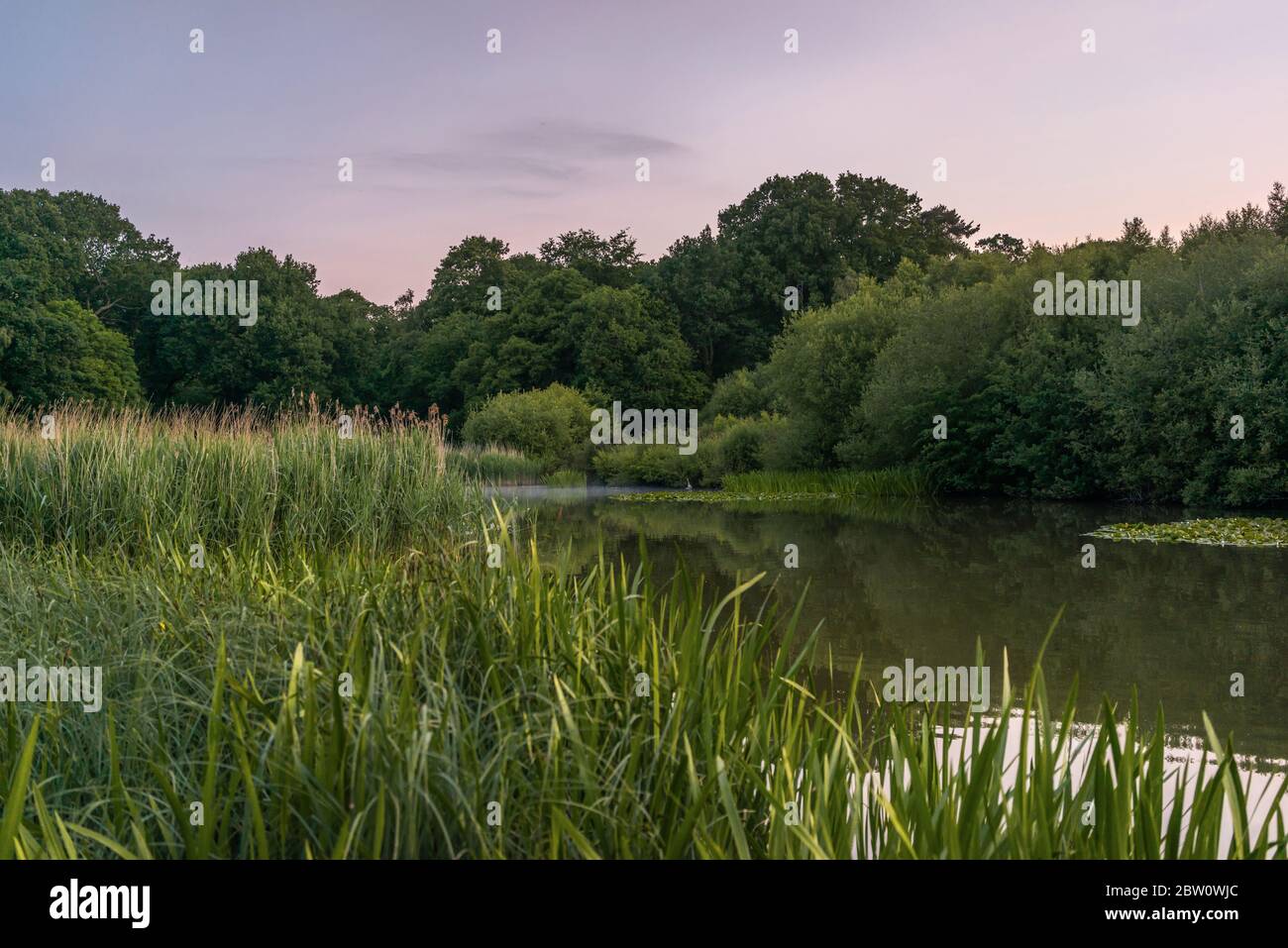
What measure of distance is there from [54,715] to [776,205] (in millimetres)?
53119

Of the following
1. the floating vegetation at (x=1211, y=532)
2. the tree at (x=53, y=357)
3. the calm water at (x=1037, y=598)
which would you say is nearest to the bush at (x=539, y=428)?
the tree at (x=53, y=357)

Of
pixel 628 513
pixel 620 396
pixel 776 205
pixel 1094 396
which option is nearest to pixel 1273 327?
pixel 1094 396

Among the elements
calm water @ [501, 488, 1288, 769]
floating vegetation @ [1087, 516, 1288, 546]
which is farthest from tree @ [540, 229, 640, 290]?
floating vegetation @ [1087, 516, 1288, 546]

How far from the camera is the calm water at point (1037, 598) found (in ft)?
23.6

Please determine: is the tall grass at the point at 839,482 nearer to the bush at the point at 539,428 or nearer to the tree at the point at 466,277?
the bush at the point at 539,428

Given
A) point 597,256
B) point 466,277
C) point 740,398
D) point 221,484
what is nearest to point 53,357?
point 466,277

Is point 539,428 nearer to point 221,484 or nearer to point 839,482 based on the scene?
point 839,482

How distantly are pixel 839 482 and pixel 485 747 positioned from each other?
25.5 m

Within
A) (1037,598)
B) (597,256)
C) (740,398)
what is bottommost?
(1037,598)

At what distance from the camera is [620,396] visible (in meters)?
48.2

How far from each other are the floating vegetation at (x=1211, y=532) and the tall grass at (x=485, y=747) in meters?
11.1

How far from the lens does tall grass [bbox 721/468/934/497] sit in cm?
2722

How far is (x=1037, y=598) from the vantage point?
1087 cm

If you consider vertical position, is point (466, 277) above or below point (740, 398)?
above
